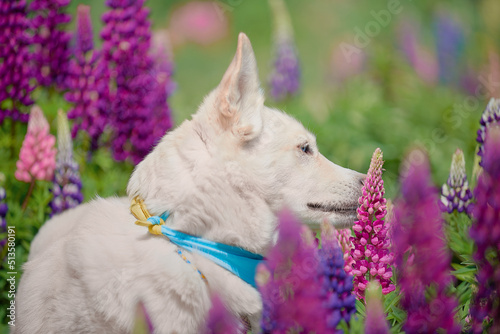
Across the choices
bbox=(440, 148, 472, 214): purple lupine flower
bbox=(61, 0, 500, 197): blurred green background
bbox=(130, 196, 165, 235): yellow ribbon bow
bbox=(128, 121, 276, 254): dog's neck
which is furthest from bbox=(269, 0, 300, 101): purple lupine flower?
bbox=(130, 196, 165, 235): yellow ribbon bow

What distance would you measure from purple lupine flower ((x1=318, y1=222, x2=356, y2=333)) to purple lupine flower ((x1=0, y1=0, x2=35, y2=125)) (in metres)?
3.02

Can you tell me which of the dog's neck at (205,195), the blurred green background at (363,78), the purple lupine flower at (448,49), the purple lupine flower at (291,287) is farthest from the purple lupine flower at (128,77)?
the purple lupine flower at (448,49)

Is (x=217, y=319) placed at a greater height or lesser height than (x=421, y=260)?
lesser

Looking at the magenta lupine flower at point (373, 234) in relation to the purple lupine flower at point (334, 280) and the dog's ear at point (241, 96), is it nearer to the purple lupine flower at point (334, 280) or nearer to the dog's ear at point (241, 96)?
the purple lupine flower at point (334, 280)

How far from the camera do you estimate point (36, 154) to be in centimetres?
354

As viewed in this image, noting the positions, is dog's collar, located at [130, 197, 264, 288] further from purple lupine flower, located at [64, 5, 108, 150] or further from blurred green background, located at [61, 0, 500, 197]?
purple lupine flower, located at [64, 5, 108, 150]

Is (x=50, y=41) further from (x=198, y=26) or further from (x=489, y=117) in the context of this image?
(x=198, y=26)

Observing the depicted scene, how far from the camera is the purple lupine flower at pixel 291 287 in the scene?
4.79ft

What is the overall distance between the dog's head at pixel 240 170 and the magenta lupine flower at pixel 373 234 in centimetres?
31

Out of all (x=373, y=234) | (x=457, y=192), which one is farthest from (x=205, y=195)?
(x=457, y=192)

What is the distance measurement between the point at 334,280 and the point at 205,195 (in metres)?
0.76

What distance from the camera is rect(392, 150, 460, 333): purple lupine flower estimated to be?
1.44 m

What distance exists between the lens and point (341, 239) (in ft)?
8.40

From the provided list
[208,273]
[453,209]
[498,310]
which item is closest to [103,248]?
[208,273]
